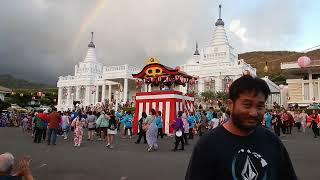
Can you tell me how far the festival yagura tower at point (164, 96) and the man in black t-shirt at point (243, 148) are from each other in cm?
1756

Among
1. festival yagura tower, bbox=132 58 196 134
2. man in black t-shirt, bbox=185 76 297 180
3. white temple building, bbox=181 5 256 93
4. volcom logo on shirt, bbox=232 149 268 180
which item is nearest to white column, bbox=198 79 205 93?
white temple building, bbox=181 5 256 93

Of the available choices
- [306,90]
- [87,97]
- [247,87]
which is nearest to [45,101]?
[87,97]

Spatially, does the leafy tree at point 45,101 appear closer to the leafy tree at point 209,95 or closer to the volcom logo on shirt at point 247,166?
the leafy tree at point 209,95

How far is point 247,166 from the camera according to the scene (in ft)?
6.23

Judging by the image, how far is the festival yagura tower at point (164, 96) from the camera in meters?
20.0

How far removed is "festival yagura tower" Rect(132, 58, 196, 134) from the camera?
20.0 metres

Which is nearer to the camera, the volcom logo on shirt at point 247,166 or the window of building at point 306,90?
the volcom logo on shirt at point 247,166

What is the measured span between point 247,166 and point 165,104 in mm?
18262

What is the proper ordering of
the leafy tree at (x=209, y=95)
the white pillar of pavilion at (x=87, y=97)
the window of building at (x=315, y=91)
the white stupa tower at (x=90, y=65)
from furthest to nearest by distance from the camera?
the white stupa tower at (x=90, y=65)
the white pillar of pavilion at (x=87, y=97)
the window of building at (x=315, y=91)
the leafy tree at (x=209, y=95)

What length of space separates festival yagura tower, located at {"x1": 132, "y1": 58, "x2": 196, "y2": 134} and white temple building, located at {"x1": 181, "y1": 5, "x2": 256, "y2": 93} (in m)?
20.6

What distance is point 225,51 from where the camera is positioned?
47219mm

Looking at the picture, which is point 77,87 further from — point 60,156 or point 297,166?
point 297,166

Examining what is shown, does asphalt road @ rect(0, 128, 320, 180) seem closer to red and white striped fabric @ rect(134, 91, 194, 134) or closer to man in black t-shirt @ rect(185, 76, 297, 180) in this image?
man in black t-shirt @ rect(185, 76, 297, 180)

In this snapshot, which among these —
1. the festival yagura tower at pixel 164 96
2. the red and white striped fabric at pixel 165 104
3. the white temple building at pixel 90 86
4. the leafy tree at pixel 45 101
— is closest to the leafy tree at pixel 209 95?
the white temple building at pixel 90 86
